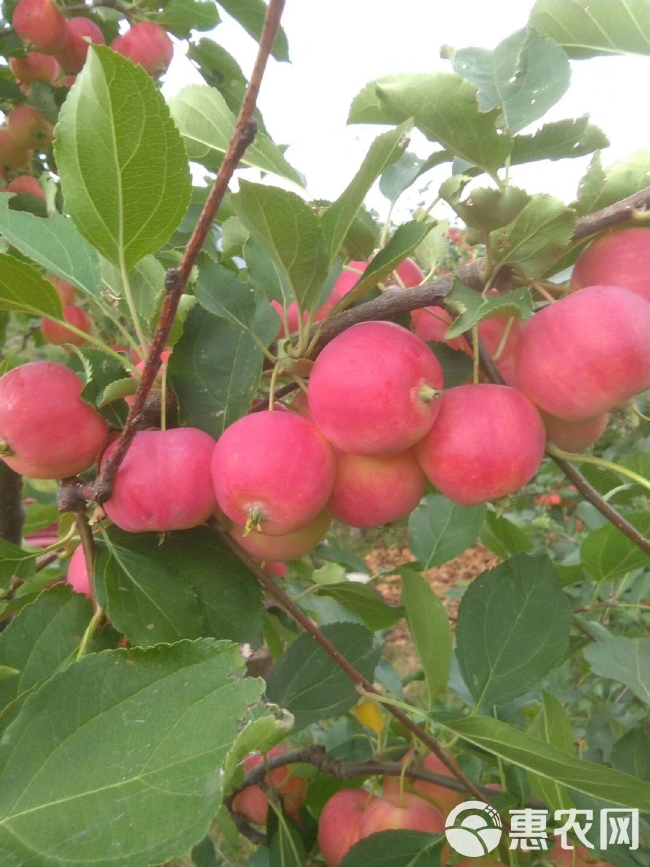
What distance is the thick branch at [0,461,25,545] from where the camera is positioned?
1.16m

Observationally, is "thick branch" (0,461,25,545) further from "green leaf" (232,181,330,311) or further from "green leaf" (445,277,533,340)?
"green leaf" (445,277,533,340)

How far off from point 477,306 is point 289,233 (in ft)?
0.51

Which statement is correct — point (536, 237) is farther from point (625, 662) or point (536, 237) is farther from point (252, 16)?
point (252, 16)

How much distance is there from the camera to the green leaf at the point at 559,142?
61cm

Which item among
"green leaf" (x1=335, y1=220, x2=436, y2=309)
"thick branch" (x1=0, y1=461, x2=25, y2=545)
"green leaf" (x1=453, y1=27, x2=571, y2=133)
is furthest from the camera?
"thick branch" (x1=0, y1=461, x2=25, y2=545)

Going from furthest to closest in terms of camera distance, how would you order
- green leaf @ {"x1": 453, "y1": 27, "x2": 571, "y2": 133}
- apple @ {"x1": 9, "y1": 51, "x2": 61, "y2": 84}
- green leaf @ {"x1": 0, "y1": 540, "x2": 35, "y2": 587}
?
1. apple @ {"x1": 9, "y1": 51, "x2": 61, "y2": 84}
2. green leaf @ {"x1": 0, "y1": 540, "x2": 35, "y2": 587}
3. green leaf @ {"x1": 453, "y1": 27, "x2": 571, "y2": 133}

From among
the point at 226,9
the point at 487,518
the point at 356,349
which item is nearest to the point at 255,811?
the point at 487,518

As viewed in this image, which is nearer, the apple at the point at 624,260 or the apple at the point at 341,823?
the apple at the point at 624,260

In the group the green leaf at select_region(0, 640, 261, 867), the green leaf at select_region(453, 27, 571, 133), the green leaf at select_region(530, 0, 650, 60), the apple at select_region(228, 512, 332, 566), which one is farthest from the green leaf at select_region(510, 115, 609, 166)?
the green leaf at select_region(0, 640, 261, 867)

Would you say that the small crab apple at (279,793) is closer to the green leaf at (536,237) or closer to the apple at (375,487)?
the apple at (375,487)

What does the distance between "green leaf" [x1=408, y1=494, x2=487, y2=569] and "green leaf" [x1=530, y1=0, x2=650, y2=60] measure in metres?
0.62

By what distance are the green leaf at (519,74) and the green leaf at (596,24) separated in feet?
0.26

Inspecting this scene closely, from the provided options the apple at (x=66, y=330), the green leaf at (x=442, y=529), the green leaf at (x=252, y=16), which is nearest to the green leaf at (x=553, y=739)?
the green leaf at (x=442, y=529)

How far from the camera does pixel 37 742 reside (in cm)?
50
